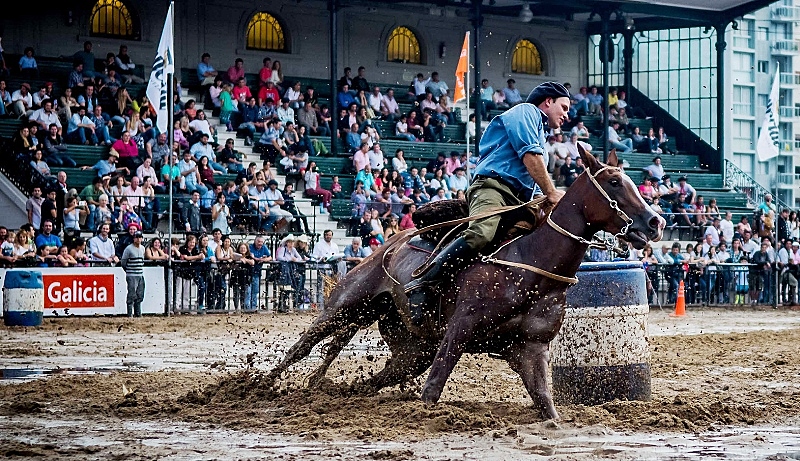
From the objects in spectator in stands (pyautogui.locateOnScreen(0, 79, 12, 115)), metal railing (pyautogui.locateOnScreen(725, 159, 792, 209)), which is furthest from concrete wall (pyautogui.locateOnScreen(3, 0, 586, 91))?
metal railing (pyautogui.locateOnScreen(725, 159, 792, 209))

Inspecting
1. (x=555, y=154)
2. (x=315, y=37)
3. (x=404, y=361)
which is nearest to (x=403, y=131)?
(x=555, y=154)

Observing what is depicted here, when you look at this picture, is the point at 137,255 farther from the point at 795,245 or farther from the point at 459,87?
the point at 795,245

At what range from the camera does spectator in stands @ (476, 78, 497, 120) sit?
36.1m

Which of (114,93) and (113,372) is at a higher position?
(114,93)

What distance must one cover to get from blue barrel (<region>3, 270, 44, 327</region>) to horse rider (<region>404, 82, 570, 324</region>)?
1146 cm

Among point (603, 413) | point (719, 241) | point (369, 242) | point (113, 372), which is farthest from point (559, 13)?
point (603, 413)

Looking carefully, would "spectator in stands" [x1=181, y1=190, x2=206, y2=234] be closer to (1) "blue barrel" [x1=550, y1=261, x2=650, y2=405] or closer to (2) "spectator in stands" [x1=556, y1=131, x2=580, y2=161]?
(2) "spectator in stands" [x1=556, y1=131, x2=580, y2=161]

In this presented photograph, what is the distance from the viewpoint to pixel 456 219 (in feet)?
33.0

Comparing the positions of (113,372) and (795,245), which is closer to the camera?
(113,372)

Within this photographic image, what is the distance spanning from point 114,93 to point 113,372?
1642 centimetres

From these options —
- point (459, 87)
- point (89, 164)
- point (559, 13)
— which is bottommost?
point (89, 164)

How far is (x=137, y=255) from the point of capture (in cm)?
2284

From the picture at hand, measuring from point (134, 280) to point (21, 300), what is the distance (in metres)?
3.09

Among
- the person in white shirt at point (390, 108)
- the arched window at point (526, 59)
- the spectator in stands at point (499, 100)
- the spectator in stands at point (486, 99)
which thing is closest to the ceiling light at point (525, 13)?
the spectator in stands at point (486, 99)
